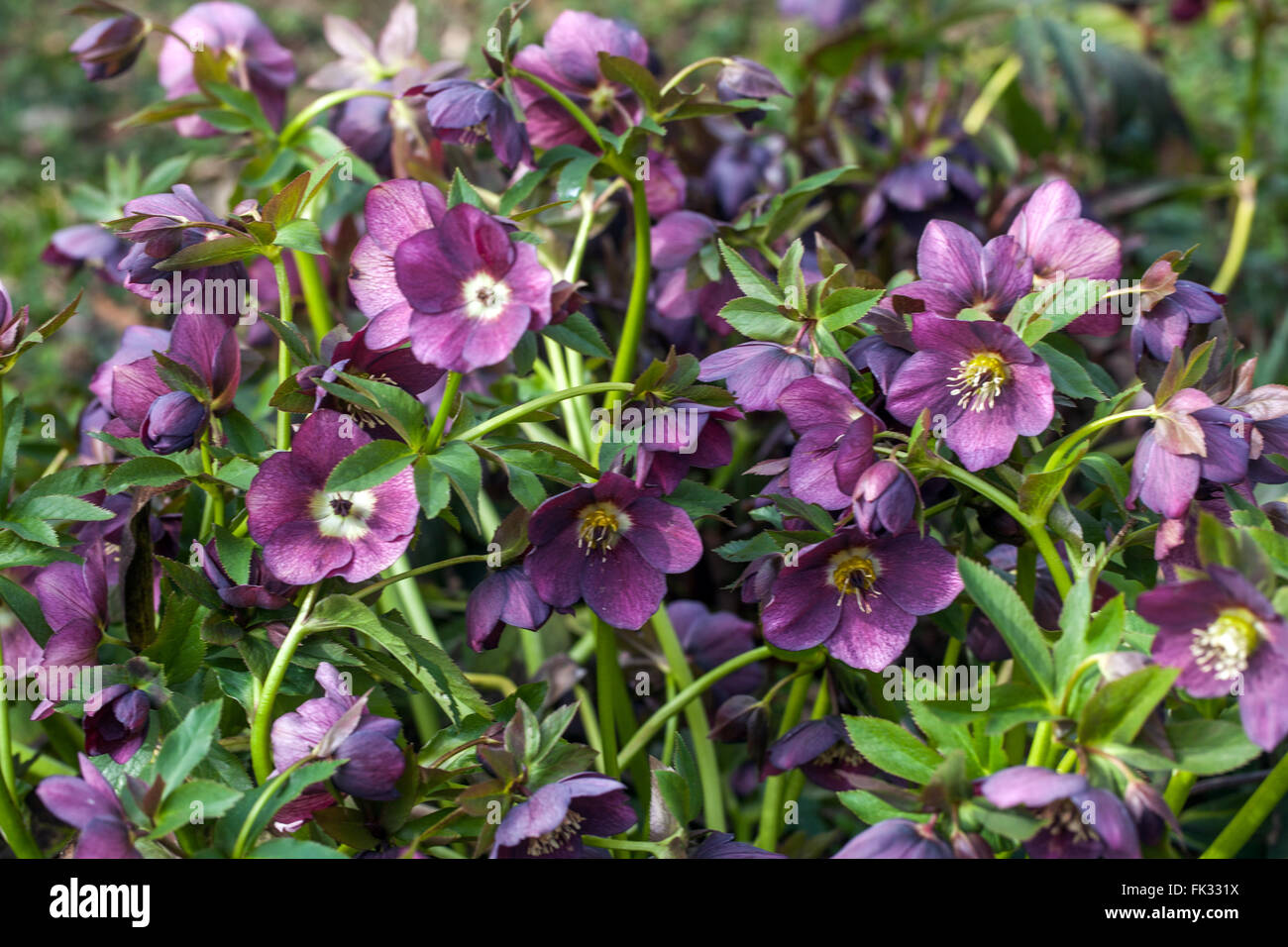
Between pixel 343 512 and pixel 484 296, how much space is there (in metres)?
0.16

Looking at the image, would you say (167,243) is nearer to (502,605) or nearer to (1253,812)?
(502,605)

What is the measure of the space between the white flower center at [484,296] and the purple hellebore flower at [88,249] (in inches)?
25.6

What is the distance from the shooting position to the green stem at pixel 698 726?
35.2 inches

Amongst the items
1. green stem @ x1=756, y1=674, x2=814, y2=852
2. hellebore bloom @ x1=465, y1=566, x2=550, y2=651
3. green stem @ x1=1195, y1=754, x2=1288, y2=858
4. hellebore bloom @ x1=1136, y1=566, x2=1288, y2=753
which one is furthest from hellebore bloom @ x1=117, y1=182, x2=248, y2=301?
green stem @ x1=1195, y1=754, x2=1288, y2=858

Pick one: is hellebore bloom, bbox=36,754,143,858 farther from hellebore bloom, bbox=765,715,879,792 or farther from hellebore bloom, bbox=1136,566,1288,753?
hellebore bloom, bbox=1136,566,1288,753

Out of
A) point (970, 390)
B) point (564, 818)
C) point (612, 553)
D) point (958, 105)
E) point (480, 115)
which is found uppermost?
point (958, 105)

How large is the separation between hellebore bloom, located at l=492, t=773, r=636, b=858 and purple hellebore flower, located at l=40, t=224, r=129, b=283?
2.60ft

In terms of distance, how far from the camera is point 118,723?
670mm

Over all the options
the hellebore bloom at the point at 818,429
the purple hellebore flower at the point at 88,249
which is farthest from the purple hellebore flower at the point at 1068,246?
the purple hellebore flower at the point at 88,249

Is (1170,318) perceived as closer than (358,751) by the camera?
No

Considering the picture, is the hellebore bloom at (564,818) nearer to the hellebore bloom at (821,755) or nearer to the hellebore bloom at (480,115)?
the hellebore bloom at (821,755)

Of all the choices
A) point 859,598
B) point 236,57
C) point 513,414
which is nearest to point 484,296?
point 513,414

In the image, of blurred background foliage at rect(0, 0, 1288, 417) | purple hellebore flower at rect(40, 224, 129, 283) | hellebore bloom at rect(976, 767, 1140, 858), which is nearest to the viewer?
hellebore bloom at rect(976, 767, 1140, 858)

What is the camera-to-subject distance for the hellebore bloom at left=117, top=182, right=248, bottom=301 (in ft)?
2.26
